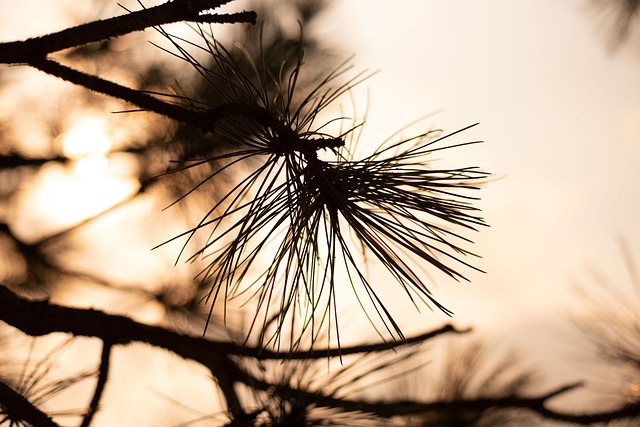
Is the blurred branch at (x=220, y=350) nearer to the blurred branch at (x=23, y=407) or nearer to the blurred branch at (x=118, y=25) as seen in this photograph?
the blurred branch at (x=23, y=407)

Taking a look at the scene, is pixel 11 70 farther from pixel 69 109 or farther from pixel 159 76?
pixel 159 76

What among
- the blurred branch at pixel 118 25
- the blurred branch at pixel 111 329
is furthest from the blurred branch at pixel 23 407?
the blurred branch at pixel 118 25

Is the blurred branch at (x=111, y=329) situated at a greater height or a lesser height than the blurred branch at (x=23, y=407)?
greater

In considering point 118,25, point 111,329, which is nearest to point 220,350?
point 111,329

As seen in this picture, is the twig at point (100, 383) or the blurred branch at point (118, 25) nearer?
the blurred branch at point (118, 25)

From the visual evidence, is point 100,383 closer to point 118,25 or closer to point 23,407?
point 23,407

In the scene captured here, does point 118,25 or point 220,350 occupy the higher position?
point 118,25

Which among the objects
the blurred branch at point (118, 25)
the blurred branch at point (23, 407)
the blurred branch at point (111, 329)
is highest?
the blurred branch at point (118, 25)

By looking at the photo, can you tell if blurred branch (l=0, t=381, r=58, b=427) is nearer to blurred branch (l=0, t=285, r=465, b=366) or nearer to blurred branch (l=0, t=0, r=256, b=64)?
blurred branch (l=0, t=285, r=465, b=366)

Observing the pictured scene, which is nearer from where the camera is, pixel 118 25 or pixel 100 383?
pixel 118 25
